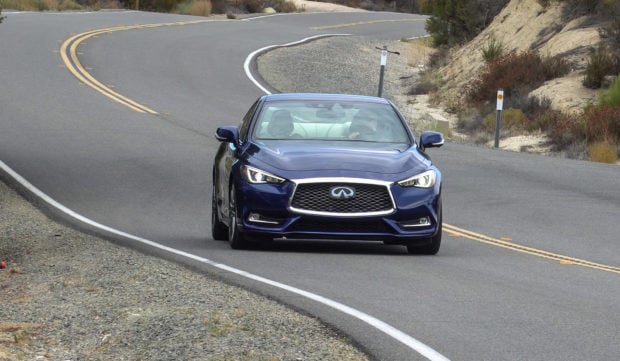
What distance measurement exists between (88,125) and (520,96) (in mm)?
10247

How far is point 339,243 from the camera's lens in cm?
1491

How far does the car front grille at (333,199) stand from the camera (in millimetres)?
13047

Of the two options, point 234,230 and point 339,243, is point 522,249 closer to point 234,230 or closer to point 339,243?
point 339,243

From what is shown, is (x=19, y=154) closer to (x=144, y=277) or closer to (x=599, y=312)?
(x=144, y=277)

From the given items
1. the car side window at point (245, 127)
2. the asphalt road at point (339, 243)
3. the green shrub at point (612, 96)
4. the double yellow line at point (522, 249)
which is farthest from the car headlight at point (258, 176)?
the green shrub at point (612, 96)

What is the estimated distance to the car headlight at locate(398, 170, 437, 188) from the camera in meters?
13.2

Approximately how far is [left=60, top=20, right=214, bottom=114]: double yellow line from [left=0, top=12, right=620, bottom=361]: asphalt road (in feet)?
0.86

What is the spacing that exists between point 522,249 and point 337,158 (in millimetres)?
2640

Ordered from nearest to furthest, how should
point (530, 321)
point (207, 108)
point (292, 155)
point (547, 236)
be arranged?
1. point (530, 321)
2. point (292, 155)
3. point (547, 236)
4. point (207, 108)

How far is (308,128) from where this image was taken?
47.2 ft

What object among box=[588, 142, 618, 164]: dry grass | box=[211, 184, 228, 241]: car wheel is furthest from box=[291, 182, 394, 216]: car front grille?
box=[588, 142, 618, 164]: dry grass

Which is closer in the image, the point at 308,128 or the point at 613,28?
the point at 308,128

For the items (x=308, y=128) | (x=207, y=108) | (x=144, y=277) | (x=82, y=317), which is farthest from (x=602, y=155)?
(x=82, y=317)

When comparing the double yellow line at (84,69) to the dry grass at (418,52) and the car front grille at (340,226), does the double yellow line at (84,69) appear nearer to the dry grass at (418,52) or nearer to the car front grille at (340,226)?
the dry grass at (418,52)
